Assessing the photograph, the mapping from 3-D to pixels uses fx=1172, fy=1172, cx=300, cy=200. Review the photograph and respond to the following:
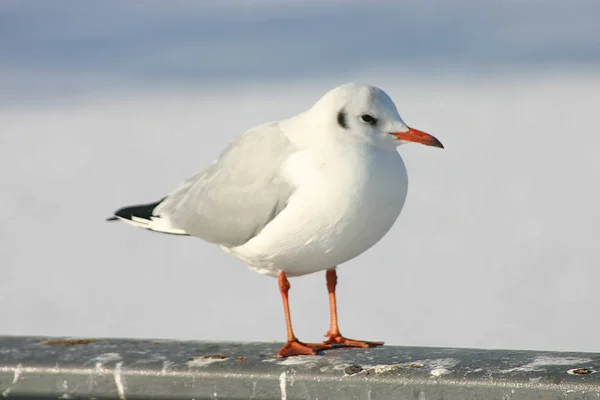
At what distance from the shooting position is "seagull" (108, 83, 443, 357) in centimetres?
273

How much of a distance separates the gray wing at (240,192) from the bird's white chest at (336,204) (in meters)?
0.05

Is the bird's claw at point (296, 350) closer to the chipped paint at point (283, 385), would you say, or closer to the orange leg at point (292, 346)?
the orange leg at point (292, 346)

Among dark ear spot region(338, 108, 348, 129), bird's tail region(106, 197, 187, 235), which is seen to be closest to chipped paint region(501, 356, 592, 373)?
dark ear spot region(338, 108, 348, 129)

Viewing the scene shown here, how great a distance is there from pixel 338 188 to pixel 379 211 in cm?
12

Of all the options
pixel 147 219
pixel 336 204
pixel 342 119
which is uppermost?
pixel 342 119

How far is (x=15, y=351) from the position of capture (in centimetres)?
293

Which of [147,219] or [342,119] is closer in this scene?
[342,119]

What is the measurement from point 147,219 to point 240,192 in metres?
0.46

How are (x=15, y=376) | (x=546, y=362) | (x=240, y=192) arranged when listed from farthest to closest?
(x=240, y=192)
(x=15, y=376)
(x=546, y=362)

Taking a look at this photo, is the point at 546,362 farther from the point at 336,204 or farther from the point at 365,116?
the point at 365,116

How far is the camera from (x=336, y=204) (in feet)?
8.91

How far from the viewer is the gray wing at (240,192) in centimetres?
287

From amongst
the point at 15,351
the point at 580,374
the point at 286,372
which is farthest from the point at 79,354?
the point at 580,374

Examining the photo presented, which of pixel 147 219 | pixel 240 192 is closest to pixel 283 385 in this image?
pixel 240 192
